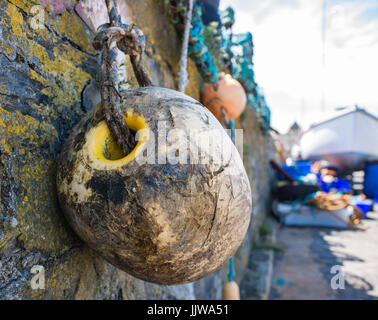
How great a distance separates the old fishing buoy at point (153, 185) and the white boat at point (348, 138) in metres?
9.72

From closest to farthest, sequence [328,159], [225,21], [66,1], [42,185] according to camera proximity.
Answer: [42,185]
[66,1]
[225,21]
[328,159]

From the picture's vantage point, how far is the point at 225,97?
7.11 feet

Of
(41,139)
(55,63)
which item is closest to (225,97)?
(55,63)

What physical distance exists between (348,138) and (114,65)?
9.96m

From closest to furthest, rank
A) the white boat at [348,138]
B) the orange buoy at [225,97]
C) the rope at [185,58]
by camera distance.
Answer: the rope at [185,58]
the orange buoy at [225,97]
the white boat at [348,138]

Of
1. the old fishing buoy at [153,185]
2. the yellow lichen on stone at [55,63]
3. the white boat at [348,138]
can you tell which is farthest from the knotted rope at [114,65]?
the white boat at [348,138]

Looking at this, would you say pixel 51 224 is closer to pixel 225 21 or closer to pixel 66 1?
pixel 66 1

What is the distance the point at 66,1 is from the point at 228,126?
4.94ft

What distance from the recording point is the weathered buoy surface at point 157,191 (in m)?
0.72

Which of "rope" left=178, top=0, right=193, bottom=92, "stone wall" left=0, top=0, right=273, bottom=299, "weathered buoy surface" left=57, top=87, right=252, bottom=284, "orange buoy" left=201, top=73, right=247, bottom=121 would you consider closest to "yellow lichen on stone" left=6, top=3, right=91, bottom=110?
"stone wall" left=0, top=0, right=273, bottom=299

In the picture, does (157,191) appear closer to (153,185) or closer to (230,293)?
(153,185)

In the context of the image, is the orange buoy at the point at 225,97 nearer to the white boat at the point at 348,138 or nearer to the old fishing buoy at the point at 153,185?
the old fishing buoy at the point at 153,185
